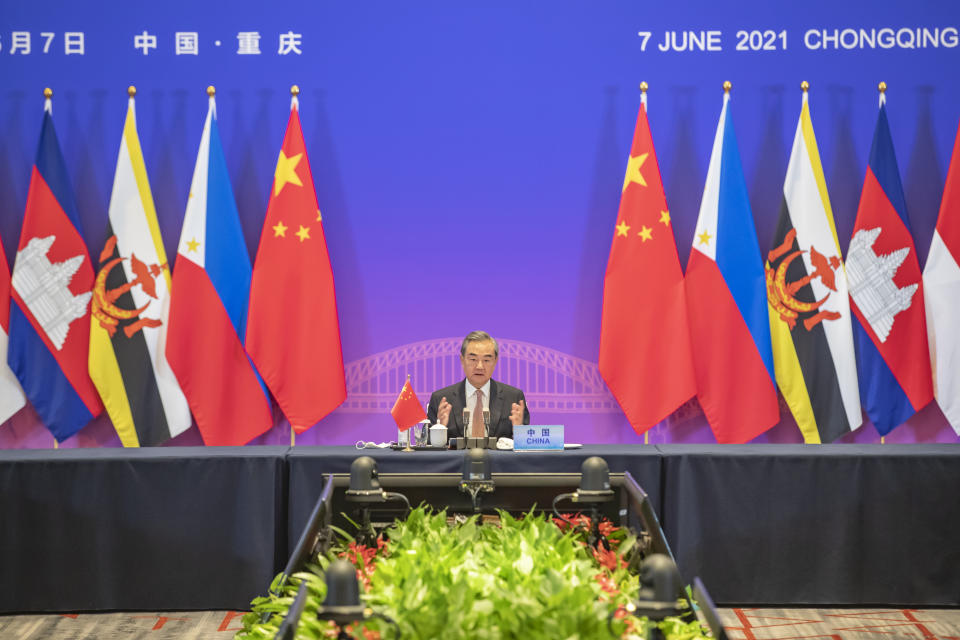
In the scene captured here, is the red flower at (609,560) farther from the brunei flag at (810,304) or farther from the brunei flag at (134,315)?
the brunei flag at (134,315)

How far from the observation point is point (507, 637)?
168 cm

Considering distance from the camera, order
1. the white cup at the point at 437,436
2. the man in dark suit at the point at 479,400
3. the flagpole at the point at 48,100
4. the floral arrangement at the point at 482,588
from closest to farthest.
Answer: the floral arrangement at the point at 482,588 → the white cup at the point at 437,436 → the man in dark suit at the point at 479,400 → the flagpole at the point at 48,100

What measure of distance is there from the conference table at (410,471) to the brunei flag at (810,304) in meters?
0.95

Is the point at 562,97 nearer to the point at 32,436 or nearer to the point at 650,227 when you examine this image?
the point at 650,227

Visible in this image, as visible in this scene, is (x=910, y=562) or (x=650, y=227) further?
(x=650, y=227)

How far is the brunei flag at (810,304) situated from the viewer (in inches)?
200

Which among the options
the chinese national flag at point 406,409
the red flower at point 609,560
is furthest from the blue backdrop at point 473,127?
the red flower at point 609,560

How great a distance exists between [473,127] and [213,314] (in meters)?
1.73

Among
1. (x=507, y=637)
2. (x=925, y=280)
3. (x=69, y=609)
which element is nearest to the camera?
(x=507, y=637)

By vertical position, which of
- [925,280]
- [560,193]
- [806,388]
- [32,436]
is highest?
[560,193]

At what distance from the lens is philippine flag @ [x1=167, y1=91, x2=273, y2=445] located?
5.08 meters

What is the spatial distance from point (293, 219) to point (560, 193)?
1.46m

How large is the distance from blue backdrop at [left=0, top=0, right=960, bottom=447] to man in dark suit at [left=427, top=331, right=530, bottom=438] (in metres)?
0.79

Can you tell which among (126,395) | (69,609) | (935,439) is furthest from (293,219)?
(935,439)
